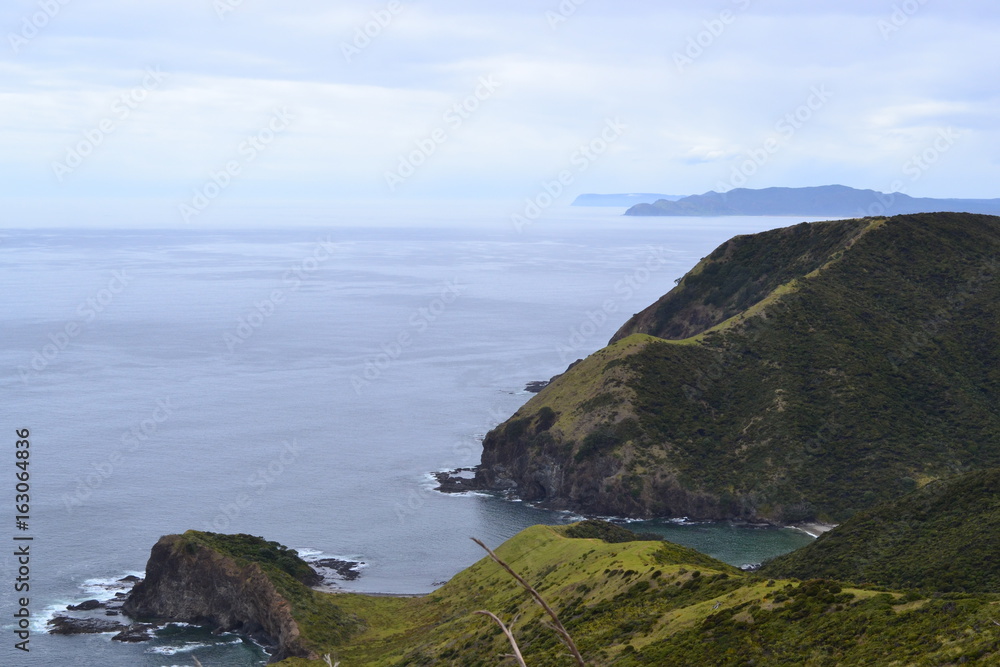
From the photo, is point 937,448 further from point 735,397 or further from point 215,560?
point 215,560

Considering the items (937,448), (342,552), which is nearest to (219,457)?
(342,552)

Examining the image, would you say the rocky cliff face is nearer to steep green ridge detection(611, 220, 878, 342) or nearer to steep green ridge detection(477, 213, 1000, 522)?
steep green ridge detection(477, 213, 1000, 522)

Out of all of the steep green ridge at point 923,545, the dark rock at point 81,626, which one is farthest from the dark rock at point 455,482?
the dark rock at point 81,626

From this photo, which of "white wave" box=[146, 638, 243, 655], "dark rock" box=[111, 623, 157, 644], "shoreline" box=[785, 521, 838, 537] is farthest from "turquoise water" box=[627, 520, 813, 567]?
"dark rock" box=[111, 623, 157, 644]

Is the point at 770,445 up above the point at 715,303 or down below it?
below

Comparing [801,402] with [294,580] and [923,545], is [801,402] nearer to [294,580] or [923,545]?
[923,545]

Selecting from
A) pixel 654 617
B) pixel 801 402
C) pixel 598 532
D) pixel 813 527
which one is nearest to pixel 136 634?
pixel 598 532
